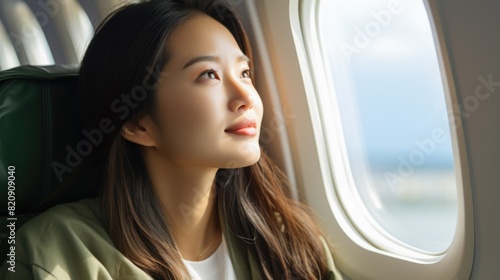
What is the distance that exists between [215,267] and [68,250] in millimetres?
458

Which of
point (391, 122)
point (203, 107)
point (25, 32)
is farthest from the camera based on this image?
point (25, 32)

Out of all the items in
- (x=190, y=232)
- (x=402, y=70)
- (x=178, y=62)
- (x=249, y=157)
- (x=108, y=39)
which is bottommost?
(x=190, y=232)

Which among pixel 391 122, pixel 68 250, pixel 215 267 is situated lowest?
pixel 215 267

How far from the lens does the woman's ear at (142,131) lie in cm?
166

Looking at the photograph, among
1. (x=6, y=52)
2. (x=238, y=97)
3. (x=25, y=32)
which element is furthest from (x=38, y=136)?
(x=6, y=52)

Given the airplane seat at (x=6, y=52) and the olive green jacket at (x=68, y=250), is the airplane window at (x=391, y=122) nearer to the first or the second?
the olive green jacket at (x=68, y=250)

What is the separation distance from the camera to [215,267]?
1.74m

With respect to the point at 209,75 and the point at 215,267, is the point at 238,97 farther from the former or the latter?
the point at 215,267

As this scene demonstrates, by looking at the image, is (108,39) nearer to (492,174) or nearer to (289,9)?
(289,9)

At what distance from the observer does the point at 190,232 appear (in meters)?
1.74

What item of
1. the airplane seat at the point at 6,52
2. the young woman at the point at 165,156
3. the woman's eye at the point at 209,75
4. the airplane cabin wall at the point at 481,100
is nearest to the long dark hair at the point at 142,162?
the young woman at the point at 165,156

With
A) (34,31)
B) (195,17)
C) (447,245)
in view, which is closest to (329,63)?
(195,17)

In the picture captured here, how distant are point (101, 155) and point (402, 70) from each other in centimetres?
93

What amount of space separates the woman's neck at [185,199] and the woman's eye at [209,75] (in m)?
0.26
